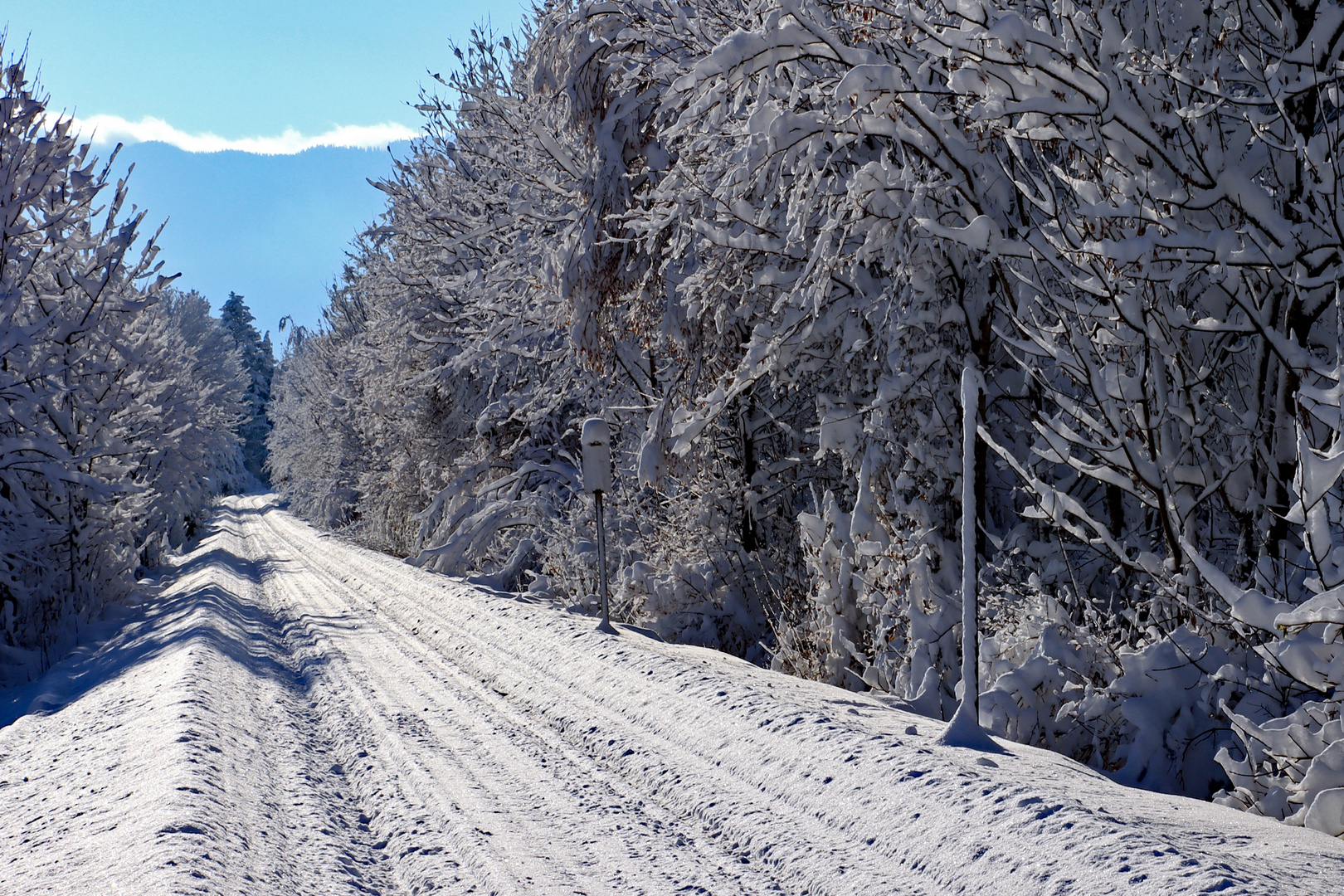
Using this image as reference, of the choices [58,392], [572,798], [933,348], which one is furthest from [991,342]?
[58,392]

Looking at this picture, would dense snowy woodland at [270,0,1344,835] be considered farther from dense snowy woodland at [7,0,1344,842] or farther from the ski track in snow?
the ski track in snow

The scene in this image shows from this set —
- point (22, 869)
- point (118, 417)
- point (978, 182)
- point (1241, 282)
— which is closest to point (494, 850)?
point (22, 869)

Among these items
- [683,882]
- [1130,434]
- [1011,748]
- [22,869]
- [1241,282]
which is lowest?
[22,869]

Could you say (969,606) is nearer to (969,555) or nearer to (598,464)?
(969,555)

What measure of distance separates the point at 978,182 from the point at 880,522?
2923 mm

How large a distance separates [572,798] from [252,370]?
10660 cm

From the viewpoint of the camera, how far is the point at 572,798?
468cm

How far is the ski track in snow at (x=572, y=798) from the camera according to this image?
3.43m

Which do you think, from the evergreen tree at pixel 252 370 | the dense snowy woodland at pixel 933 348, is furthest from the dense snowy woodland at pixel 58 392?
the evergreen tree at pixel 252 370

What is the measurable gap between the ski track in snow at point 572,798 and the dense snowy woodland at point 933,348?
0.95 meters

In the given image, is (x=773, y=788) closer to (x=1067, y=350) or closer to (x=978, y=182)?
(x=1067, y=350)

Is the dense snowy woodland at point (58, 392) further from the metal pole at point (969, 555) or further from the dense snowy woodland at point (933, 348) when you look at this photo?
the metal pole at point (969, 555)

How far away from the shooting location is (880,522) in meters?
8.05

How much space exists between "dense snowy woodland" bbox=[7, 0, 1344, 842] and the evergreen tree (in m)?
89.7
